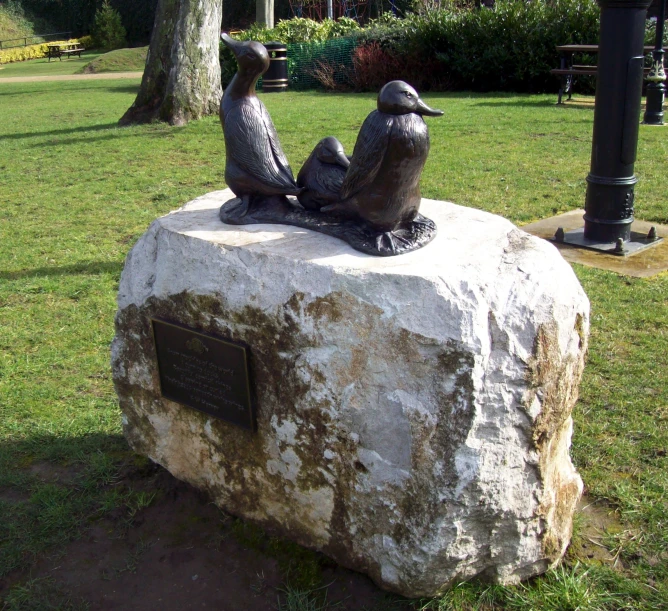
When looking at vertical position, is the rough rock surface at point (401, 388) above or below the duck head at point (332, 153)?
below

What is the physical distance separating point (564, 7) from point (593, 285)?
37.9 feet

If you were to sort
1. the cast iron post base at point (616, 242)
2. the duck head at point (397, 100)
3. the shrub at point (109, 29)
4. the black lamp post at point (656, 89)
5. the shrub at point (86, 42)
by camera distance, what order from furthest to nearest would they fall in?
the shrub at point (86, 42)
the shrub at point (109, 29)
the black lamp post at point (656, 89)
the cast iron post base at point (616, 242)
the duck head at point (397, 100)

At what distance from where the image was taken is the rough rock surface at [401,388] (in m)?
2.43

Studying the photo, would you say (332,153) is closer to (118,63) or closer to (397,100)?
(397,100)

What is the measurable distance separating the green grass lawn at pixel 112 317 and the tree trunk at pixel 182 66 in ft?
1.83

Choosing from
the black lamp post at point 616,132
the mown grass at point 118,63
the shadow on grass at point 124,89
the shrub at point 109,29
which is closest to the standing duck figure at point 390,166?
the black lamp post at point 616,132

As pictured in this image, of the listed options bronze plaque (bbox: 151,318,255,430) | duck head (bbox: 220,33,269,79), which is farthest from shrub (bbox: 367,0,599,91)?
bronze plaque (bbox: 151,318,255,430)

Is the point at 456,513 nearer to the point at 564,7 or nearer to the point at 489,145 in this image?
the point at 489,145

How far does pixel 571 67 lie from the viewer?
13.4 metres

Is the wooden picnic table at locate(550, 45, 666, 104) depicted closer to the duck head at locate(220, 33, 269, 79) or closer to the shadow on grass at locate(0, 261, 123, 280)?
the shadow on grass at locate(0, 261, 123, 280)

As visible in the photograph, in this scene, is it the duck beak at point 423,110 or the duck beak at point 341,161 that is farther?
the duck beak at point 341,161

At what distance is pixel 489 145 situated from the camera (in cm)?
998

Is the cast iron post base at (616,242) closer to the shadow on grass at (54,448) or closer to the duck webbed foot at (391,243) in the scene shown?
the duck webbed foot at (391,243)

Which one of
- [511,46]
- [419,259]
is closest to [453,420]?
[419,259]
